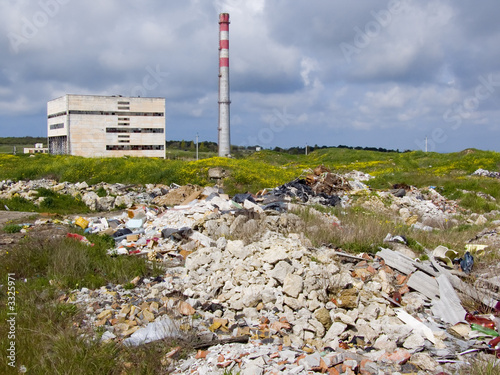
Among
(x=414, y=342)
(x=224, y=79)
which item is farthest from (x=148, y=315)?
(x=224, y=79)

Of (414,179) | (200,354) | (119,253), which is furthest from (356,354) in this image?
(414,179)

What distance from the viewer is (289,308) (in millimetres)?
4711

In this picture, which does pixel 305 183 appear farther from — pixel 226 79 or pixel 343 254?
pixel 226 79

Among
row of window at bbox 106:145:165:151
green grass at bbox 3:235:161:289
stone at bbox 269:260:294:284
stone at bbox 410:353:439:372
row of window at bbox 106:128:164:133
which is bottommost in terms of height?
stone at bbox 410:353:439:372

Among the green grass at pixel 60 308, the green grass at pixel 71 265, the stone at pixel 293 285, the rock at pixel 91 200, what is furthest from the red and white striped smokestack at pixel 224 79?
the stone at pixel 293 285

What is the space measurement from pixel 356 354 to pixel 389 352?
0.38 metres

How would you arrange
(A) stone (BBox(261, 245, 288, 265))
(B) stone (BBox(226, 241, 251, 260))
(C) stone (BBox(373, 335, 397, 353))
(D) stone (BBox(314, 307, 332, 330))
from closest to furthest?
(C) stone (BBox(373, 335, 397, 353)) → (D) stone (BBox(314, 307, 332, 330)) → (A) stone (BBox(261, 245, 288, 265)) → (B) stone (BBox(226, 241, 251, 260))

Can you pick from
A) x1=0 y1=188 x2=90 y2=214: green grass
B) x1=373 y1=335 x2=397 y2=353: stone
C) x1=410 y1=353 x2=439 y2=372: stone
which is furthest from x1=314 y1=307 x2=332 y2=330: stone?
x1=0 y1=188 x2=90 y2=214: green grass

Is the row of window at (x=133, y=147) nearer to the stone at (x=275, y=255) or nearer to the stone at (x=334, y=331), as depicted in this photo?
the stone at (x=275, y=255)

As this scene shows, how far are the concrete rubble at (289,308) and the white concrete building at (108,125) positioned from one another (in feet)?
111

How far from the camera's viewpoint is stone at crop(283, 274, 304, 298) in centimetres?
482

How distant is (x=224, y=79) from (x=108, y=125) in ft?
46.8

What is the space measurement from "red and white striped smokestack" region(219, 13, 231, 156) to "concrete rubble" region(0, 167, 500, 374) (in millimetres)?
24129

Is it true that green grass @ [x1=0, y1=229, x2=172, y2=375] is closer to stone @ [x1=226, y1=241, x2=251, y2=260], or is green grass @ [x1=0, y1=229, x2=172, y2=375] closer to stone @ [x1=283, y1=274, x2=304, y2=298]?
stone @ [x1=226, y1=241, x2=251, y2=260]
